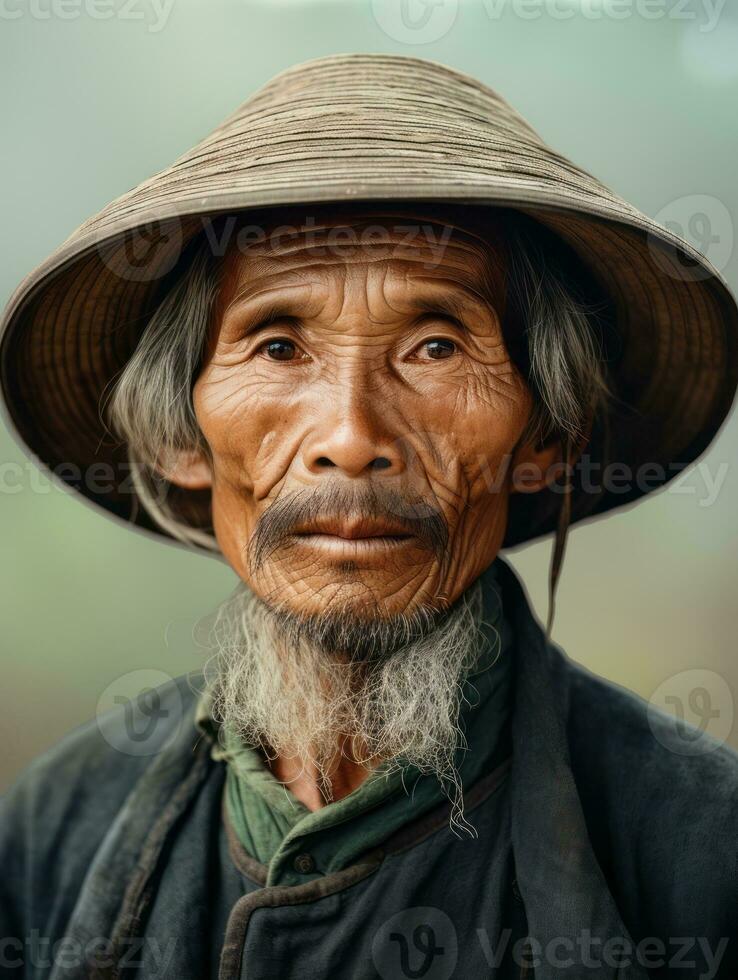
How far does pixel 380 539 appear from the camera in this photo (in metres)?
1.30

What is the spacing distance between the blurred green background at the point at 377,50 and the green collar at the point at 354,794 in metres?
1.57

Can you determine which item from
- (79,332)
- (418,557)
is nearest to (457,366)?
(418,557)

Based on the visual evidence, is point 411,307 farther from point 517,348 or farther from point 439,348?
point 517,348

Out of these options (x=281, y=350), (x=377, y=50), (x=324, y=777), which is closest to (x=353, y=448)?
(x=281, y=350)

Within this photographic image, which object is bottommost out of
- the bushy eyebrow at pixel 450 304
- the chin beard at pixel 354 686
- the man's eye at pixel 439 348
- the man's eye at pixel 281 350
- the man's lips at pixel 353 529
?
the chin beard at pixel 354 686

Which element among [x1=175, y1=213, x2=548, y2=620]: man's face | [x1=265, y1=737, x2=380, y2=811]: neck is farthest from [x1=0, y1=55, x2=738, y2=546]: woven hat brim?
[x1=265, y1=737, x2=380, y2=811]: neck

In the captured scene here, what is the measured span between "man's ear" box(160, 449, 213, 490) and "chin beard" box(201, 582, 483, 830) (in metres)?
0.22

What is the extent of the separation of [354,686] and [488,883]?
1.20 feet

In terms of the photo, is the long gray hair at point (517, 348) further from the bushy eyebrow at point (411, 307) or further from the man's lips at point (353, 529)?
the man's lips at point (353, 529)

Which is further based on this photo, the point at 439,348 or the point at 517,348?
the point at 517,348

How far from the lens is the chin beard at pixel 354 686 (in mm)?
1373

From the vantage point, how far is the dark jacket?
1.31 meters

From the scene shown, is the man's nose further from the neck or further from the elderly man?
the neck

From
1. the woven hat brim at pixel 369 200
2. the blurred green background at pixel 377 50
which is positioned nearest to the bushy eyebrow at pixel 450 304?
the woven hat brim at pixel 369 200
